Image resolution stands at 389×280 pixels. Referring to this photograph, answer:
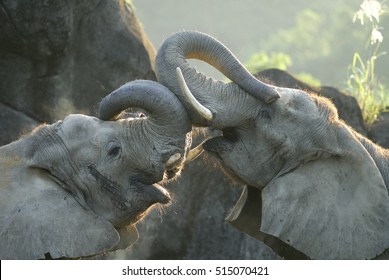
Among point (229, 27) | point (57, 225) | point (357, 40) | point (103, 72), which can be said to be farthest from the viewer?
point (229, 27)

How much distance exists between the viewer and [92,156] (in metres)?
6.34

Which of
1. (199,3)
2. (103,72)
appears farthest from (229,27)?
(103,72)

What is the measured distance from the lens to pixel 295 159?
6.54m

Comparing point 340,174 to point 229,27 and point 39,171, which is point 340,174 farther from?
point 229,27

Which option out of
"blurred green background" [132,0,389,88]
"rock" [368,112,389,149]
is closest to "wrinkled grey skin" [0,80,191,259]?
"rock" [368,112,389,149]

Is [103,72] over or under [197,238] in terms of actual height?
over

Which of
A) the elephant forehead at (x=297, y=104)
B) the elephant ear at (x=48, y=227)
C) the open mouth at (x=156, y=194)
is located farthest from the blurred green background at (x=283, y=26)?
the elephant ear at (x=48, y=227)

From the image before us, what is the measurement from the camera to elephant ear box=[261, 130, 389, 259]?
252 inches

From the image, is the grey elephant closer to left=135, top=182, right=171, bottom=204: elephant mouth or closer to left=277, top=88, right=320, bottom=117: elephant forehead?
left=277, top=88, right=320, bottom=117: elephant forehead

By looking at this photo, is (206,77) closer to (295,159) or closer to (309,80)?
(295,159)

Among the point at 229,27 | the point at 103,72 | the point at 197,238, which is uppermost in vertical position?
the point at 103,72

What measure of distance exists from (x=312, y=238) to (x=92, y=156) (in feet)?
4.84

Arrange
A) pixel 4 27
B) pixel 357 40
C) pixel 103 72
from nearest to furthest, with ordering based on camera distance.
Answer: pixel 4 27 < pixel 103 72 < pixel 357 40

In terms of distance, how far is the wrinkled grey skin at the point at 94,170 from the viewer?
6.14 meters
